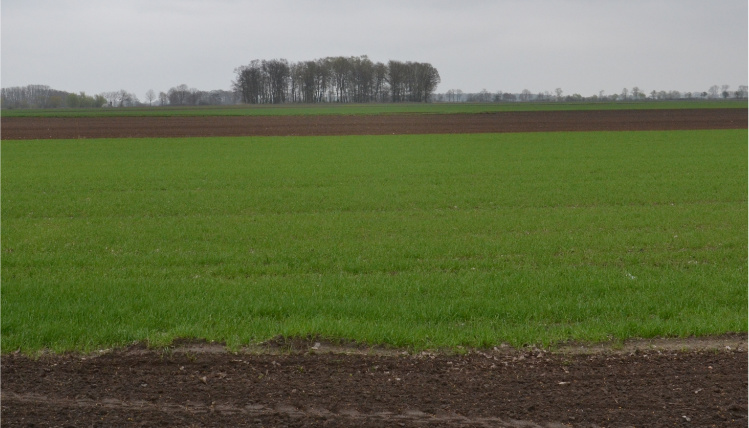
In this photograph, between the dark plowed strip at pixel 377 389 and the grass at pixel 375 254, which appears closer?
the dark plowed strip at pixel 377 389

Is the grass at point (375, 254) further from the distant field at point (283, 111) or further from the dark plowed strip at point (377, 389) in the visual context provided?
the distant field at point (283, 111)

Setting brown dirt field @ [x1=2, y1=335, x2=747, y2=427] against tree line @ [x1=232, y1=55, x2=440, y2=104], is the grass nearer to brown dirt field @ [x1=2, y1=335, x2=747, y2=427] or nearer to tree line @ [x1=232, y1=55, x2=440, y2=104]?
brown dirt field @ [x1=2, y1=335, x2=747, y2=427]

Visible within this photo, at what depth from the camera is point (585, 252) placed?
11.9m

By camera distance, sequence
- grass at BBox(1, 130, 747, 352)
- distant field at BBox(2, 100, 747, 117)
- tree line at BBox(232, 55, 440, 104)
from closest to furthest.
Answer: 1. grass at BBox(1, 130, 747, 352)
2. distant field at BBox(2, 100, 747, 117)
3. tree line at BBox(232, 55, 440, 104)

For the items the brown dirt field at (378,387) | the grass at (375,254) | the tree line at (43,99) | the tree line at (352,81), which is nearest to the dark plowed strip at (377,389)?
the brown dirt field at (378,387)

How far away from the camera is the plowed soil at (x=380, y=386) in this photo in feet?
17.4

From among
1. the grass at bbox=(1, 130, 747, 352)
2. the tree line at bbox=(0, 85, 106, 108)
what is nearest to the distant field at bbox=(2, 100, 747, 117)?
the tree line at bbox=(0, 85, 106, 108)

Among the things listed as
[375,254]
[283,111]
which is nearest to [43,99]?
[283,111]

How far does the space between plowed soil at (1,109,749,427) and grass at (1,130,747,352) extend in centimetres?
44

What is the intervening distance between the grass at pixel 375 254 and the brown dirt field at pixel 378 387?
0.49 m

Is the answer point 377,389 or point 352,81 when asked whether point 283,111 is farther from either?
point 377,389

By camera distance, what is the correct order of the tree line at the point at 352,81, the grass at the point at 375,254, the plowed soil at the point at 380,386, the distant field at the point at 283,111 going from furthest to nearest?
the tree line at the point at 352,81
the distant field at the point at 283,111
the grass at the point at 375,254
the plowed soil at the point at 380,386

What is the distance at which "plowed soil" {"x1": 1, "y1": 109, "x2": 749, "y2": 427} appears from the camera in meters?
5.30

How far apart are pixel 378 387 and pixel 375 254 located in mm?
5924
